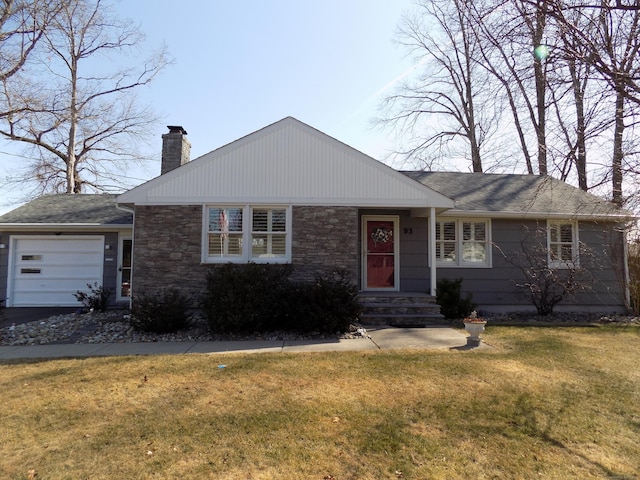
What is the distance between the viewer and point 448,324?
9.32m

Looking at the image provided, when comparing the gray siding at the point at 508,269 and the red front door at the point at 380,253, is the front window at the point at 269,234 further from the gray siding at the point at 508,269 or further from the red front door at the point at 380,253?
the red front door at the point at 380,253

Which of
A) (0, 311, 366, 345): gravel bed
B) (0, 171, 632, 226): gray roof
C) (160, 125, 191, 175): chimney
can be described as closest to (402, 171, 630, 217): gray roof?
(0, 171, 632, 226): gray roof

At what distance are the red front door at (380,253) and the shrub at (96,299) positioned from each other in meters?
7.73

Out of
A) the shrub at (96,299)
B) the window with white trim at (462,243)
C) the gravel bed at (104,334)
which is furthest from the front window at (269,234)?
the shrub at (96,299)

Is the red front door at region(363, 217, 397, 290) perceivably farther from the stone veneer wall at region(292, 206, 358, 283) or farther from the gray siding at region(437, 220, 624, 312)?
the stone veneer wall at region(292, 206, 358, 283)

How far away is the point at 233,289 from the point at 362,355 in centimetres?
308

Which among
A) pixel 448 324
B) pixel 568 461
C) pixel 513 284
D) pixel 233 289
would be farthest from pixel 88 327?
pixel 513 284

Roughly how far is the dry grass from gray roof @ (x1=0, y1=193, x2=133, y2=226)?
7109mm

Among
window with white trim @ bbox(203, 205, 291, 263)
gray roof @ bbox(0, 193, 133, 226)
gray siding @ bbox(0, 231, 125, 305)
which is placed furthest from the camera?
gray siding @ bbox(0, 231, 125, 305)

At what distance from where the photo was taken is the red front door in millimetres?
11109

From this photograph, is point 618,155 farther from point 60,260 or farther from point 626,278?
point 60,260

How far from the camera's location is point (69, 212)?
12.7 meters

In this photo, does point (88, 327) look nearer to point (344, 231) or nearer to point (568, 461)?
point (344, 231)

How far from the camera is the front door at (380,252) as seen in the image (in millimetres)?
11102
